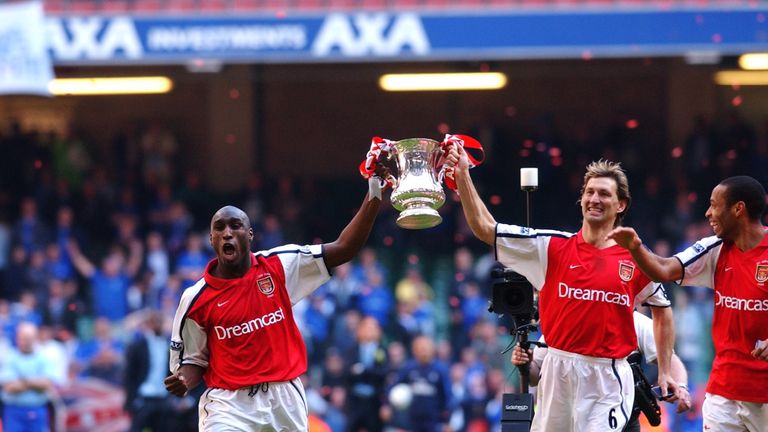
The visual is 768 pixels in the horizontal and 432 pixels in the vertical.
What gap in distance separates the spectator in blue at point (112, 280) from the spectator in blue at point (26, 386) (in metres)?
1.90

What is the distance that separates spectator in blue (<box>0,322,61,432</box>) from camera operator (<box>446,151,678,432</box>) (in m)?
7.67

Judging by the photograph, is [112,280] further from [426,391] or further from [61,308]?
[426,391]

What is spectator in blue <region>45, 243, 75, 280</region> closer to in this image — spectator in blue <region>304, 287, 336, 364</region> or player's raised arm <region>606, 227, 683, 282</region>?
spectator in blue <region>304, 287, 336, 364</region>

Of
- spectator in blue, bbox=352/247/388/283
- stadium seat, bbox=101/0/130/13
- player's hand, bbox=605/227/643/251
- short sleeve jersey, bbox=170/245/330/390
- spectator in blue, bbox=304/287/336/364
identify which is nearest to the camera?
player's hand, bbox=605/227/643/251

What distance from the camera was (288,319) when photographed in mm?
7684

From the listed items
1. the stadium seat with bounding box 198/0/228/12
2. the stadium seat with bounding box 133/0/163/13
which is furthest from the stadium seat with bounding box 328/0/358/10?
the stadium seat with bounding box 133/0/163/13

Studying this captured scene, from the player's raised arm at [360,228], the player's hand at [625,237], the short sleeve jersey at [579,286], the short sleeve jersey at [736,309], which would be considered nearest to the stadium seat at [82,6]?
the player's raised arm at [360,228]

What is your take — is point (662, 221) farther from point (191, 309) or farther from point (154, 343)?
point (191, 309)

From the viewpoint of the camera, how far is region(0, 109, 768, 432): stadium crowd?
13844 millimetres

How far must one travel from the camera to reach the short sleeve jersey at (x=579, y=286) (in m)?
7.27

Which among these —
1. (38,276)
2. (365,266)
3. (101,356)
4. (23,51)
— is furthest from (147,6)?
(101,356)

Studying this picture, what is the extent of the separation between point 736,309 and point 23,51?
419 inches

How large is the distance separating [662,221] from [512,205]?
1955 millimetres

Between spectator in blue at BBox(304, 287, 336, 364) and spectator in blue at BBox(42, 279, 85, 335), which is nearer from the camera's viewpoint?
spectator in blue at BBox(304, 287, 336, 364)
